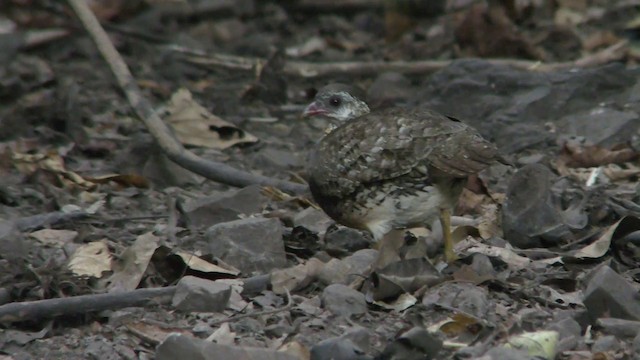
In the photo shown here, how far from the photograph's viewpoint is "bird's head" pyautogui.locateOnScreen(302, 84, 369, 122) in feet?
24.1

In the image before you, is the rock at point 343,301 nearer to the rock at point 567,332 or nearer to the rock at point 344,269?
the rock at point 344,269

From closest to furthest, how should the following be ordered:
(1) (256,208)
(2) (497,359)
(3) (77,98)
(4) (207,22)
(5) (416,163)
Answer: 1. (2) (497,359)
2. (5) (416,163)
3. (1) (256,208)
4. (3) (77,98)
5. (4) (207,22)

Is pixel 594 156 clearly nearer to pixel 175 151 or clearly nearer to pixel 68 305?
pixel 175 151

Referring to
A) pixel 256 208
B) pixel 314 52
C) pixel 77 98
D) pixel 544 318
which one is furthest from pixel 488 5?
pixel 544 318

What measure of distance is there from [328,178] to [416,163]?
0.49 meters

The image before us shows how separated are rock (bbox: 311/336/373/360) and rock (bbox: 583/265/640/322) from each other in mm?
1101

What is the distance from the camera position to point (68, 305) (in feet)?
17.1

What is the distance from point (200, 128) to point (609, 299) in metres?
4.22

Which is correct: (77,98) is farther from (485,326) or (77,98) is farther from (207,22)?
(485,326)

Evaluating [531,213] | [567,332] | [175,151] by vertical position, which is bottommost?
[175,151]

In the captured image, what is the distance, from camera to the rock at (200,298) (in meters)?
5.36

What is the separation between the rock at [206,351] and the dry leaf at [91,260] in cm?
120

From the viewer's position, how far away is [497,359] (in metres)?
4.71

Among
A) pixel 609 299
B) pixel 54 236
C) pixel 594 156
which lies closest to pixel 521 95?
pixel 594 156
